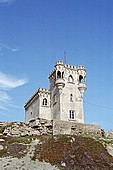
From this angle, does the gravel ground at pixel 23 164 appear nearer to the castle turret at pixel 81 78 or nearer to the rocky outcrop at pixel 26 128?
the rocky outcrop at pixel 26 128

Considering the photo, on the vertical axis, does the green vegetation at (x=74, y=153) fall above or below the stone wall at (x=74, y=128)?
below

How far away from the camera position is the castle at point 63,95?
6488cm

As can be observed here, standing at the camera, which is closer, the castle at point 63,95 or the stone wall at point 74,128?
the stone wall at point 74,128

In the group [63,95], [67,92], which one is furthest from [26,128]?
[67,92]

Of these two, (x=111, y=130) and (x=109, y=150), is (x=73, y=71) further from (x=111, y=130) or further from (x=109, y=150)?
(x=109, y=150)

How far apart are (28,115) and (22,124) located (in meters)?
35.1

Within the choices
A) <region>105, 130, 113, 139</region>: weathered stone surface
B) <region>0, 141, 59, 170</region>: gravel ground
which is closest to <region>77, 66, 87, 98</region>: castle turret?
<region>105, 130, 113, 139</region>: weathered stone surface

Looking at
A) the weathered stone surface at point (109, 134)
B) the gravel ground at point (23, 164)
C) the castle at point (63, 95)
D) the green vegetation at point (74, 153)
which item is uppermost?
the castle at point (63, 95)

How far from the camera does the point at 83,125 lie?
148 feet

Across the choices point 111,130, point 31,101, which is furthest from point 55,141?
point 31,101

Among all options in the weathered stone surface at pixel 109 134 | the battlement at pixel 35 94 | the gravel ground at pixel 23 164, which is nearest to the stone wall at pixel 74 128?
the weathered stone surface at pixel 109 134

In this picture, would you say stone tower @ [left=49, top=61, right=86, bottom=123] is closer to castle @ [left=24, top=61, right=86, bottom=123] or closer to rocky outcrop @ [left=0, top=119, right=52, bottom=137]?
castle @ [left=24, top=61, right=86, bottom=123]

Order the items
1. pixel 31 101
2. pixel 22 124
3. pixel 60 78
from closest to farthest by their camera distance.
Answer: pixel 22 124, pixel 60 78, pixel 31 101

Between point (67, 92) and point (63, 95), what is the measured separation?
4.29 ft
